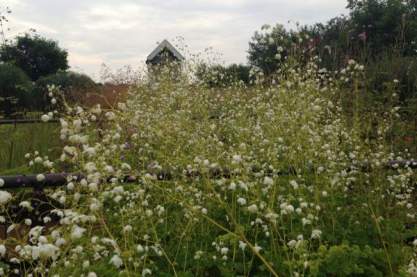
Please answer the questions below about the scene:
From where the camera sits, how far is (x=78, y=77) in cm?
1605

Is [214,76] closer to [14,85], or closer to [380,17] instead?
[14,85]

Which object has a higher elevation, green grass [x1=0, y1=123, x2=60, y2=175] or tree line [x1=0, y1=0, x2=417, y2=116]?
tree line [x1=0, y1=0, x2=417, y2=116]

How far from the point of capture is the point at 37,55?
2886 cm

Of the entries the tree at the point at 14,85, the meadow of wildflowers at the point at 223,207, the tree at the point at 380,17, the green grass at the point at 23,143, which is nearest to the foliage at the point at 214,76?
the green grass at the point at 23,143

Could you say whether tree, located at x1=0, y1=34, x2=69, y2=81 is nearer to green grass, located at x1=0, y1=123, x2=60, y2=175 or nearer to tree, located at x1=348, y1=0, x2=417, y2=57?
tree, located at x1=348, y1=0, x2=417, y2=57

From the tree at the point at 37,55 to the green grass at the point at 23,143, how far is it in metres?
22.1

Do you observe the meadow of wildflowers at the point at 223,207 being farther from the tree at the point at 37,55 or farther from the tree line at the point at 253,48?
the tree at the point at 37,55

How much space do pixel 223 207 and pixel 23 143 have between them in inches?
180

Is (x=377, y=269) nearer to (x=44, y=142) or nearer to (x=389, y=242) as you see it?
(x=389, y=242)

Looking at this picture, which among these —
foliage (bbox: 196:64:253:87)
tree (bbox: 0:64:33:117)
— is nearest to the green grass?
foliage (bbox: 196:64:253:87)

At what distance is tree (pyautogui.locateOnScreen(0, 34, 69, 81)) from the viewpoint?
1117 inches

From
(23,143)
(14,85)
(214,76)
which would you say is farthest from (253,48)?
(23,143)

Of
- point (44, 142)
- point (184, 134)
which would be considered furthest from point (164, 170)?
point (44, 142)

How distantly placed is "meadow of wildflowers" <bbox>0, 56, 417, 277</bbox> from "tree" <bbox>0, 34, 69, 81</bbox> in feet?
82.4
